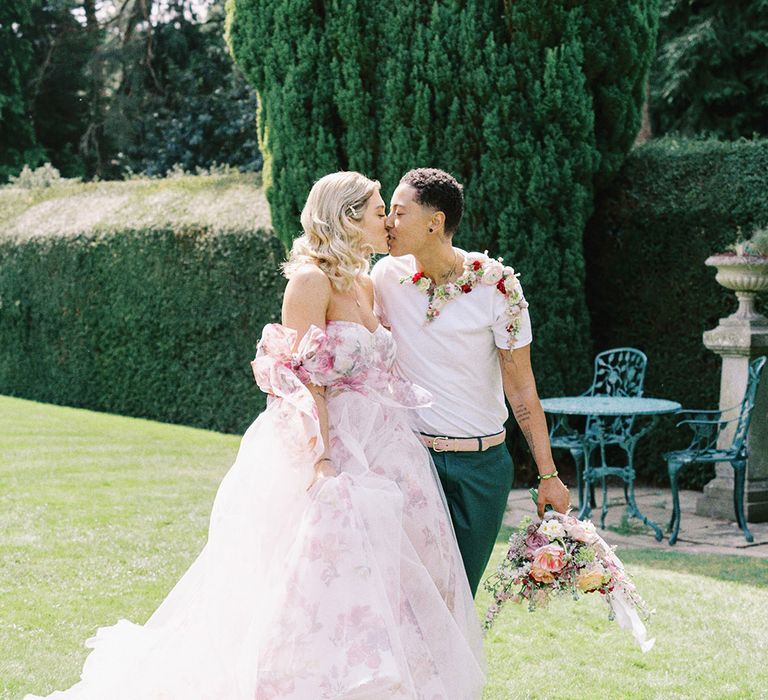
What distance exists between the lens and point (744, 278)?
280 inches

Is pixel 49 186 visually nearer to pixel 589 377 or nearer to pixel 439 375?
pixel 589 377

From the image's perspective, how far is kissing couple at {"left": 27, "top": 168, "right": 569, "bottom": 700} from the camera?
3.05m

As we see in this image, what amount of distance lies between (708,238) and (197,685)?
19.3ft

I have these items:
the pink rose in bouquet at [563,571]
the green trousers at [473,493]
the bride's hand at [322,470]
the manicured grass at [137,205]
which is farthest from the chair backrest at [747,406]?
the manicured grass at [137,205]

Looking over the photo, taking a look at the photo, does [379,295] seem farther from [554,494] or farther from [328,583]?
[328,583]

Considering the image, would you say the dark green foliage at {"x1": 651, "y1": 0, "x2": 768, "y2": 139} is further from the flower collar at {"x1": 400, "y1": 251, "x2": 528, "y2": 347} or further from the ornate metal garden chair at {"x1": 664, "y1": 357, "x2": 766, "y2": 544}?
the flower collar at {"x1": 400, "y1": 251, "x2": 528, "y2": 347}

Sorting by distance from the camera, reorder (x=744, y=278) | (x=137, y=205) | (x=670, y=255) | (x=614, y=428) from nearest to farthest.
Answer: (x=744, y=278) < (x=614, y=428) < (x=670, y=255) < (x=137, y=205)

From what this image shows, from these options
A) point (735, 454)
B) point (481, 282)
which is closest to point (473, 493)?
point (481, 282)

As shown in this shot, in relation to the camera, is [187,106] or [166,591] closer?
[166,591]

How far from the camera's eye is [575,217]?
7996 mm

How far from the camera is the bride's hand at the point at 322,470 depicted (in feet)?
10.3

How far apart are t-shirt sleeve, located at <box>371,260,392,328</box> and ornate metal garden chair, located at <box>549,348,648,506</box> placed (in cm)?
372

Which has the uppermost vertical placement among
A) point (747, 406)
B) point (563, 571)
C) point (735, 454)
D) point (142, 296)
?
point (563, 571)

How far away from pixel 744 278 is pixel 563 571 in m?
4.39
